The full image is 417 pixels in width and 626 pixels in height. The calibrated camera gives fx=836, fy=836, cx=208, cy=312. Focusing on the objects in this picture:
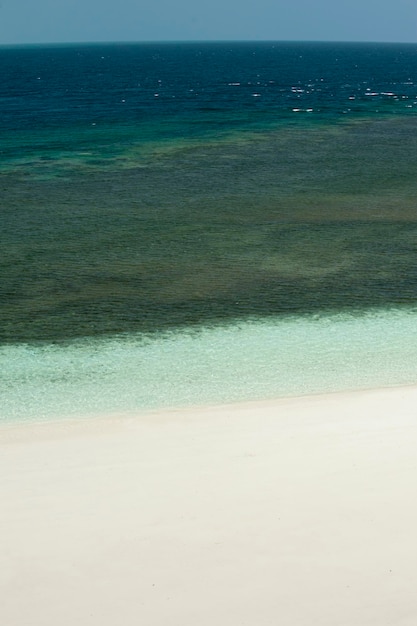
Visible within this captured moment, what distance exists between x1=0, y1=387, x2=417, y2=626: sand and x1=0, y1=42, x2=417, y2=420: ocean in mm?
1337

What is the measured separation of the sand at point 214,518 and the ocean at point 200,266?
134cm

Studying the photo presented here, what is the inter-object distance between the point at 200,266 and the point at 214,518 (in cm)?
1142

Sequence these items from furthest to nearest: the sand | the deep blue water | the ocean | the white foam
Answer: the deep blue water
the ocean
the white foam
the sand

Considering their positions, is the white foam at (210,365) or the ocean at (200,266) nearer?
the white foam at (210,365)

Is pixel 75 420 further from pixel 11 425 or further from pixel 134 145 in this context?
pixel 134 145

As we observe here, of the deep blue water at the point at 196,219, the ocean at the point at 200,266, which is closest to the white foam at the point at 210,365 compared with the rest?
the ocean at the point at 200,266

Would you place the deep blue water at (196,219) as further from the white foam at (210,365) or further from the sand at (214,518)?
the sand at (214,518)

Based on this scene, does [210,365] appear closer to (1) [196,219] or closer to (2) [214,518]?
(2) [214,518]

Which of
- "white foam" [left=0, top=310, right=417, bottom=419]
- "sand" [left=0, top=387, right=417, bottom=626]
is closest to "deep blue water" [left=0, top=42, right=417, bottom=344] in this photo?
Result: "white foam" [left=0, top=310, right=417, bottom=419]

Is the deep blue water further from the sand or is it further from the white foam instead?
the sand

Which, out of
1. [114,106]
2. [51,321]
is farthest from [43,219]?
[114,106]

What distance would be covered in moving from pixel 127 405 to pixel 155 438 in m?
1.40

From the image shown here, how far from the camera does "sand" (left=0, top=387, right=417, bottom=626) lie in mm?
8289

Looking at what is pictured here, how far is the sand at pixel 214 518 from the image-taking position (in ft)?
27.2
